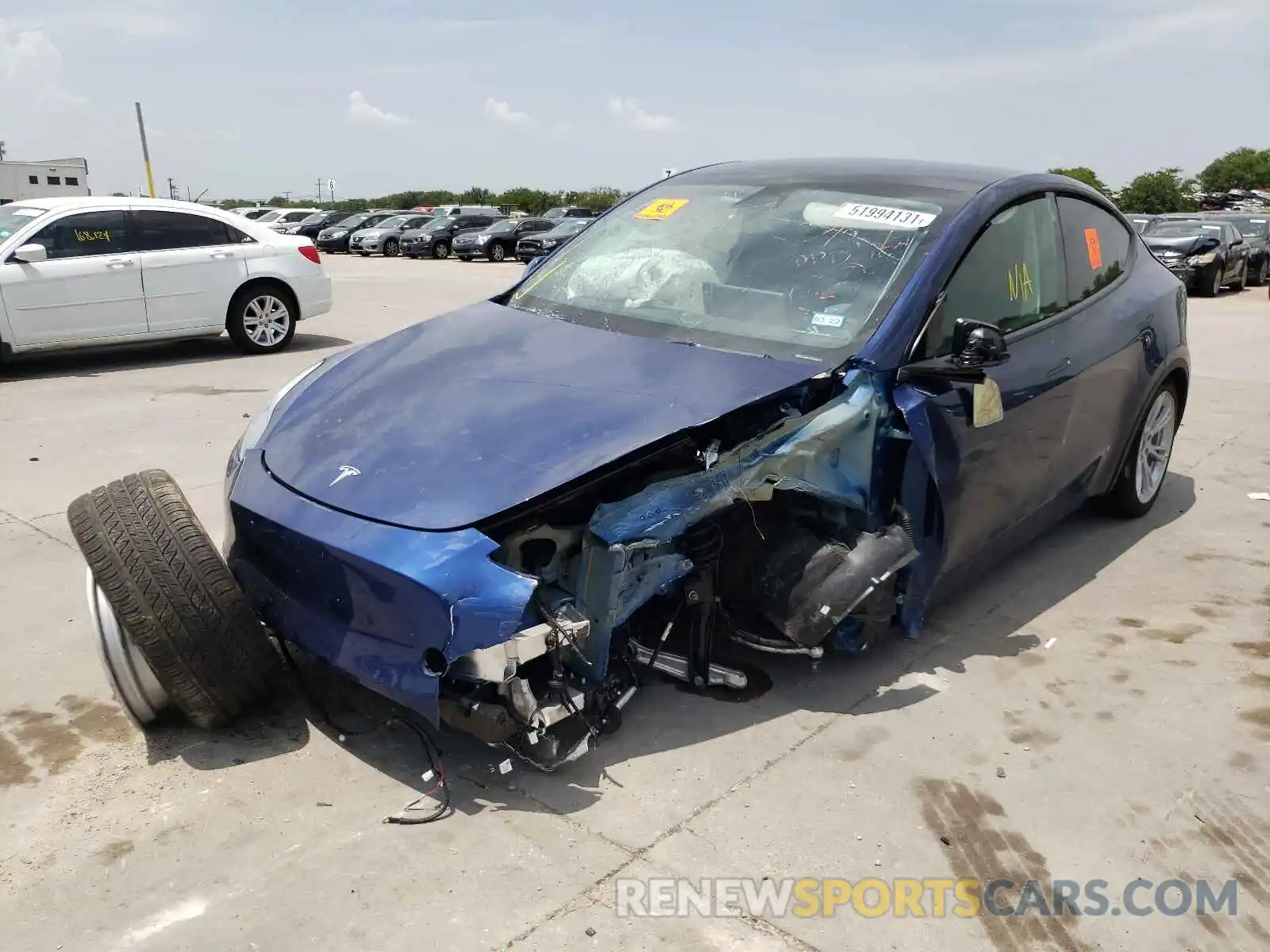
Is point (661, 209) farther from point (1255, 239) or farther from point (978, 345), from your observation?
point (1255, 239)

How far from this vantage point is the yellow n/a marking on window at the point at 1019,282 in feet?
13.1

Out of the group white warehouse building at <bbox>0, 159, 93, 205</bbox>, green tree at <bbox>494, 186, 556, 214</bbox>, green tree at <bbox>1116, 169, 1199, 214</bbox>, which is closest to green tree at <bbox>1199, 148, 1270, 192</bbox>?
green tree at <bbox>1116, 169, 1199, 214</bbox>

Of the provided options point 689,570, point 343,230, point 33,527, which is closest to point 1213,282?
point 689,570

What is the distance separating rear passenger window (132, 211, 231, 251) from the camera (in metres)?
9.36

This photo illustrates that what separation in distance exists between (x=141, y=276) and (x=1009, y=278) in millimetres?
8003

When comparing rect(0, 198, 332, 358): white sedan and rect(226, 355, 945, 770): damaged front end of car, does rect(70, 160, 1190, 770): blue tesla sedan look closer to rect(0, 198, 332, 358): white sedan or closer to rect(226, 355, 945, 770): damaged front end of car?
rect(226, 355, 945, 770): damaged front end of car

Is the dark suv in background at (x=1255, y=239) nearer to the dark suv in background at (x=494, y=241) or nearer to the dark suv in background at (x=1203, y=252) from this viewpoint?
the dark suv in background at (x=1203, y=252)

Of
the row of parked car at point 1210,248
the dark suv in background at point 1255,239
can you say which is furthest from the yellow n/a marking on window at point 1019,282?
the dark suv in background at point 1255,239

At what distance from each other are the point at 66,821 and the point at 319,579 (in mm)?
921

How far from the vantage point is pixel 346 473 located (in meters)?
3.02

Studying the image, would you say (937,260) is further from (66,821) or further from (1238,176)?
(1238,176)

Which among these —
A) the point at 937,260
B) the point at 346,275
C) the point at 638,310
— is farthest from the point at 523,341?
the point at 346,275

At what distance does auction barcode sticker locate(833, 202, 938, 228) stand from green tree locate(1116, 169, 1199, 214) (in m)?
49.5

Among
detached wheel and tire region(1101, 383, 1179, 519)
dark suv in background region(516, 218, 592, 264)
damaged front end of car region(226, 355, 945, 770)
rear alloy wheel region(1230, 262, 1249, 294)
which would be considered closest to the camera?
damaged front end of car region(226, 355, 945, 770)
